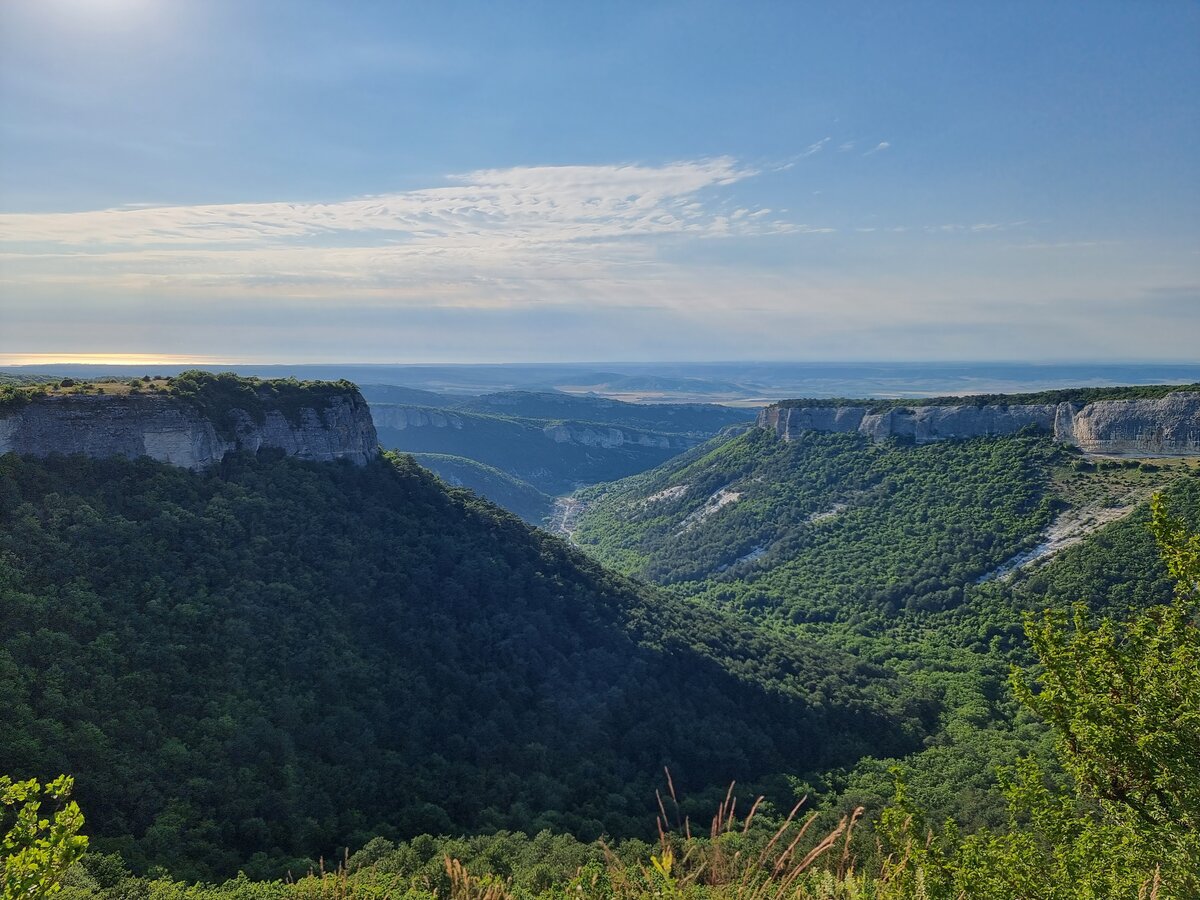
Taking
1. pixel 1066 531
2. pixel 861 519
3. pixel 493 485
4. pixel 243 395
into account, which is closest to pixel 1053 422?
pixel 1066 531

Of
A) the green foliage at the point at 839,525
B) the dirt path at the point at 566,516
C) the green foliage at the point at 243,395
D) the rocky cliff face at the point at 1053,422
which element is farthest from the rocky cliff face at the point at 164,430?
the rocky cliff face at the point at 1053,422

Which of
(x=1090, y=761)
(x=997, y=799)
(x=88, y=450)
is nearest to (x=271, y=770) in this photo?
(x=88, y=450)

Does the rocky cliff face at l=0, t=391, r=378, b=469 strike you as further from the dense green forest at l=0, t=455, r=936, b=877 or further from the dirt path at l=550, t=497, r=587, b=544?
the dirt path at l=550, t=497, r=587, b=544

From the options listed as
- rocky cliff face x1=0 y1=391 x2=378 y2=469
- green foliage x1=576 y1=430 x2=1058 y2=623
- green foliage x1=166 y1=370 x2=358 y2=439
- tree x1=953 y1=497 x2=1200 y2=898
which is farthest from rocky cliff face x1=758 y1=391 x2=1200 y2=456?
green foliage x1=166 y1=370 x2=358 y2=439

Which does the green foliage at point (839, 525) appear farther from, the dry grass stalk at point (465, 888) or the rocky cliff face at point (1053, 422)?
the dry grass stalk at point (465, 888)

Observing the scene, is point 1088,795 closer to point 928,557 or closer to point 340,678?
point 340,678

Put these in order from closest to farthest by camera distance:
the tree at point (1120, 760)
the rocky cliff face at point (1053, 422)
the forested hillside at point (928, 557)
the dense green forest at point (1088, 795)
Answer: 1. the dense green forest at point (1088, 795)
2. the tree at point (1120, 760)
3. the forested hillside at point (928, 557)
4. the rocky cliff face at point (1053, 422)

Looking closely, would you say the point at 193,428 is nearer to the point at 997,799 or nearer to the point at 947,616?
the point at 997,799
